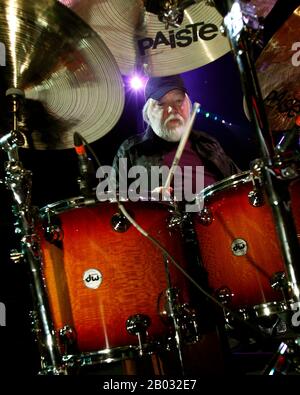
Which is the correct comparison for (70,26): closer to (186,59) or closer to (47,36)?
(47,36)

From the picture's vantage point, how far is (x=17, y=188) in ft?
4.90

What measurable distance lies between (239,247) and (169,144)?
52.0 inches

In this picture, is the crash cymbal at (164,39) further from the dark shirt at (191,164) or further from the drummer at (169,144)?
the dark shirt at (191,164)

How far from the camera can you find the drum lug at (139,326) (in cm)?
149

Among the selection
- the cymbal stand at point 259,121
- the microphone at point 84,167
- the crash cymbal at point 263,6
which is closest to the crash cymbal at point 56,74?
the microphone at point 84,167

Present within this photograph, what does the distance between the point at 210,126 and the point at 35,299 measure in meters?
2.20

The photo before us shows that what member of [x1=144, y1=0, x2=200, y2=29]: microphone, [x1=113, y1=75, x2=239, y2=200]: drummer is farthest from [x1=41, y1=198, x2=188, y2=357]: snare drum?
[x1=113, y1=75, x2=239, y2=200]: drummer

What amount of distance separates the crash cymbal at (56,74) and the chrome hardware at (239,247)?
73cm

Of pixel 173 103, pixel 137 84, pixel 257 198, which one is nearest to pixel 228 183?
pixel 257 198

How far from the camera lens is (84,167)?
4.61 feet
